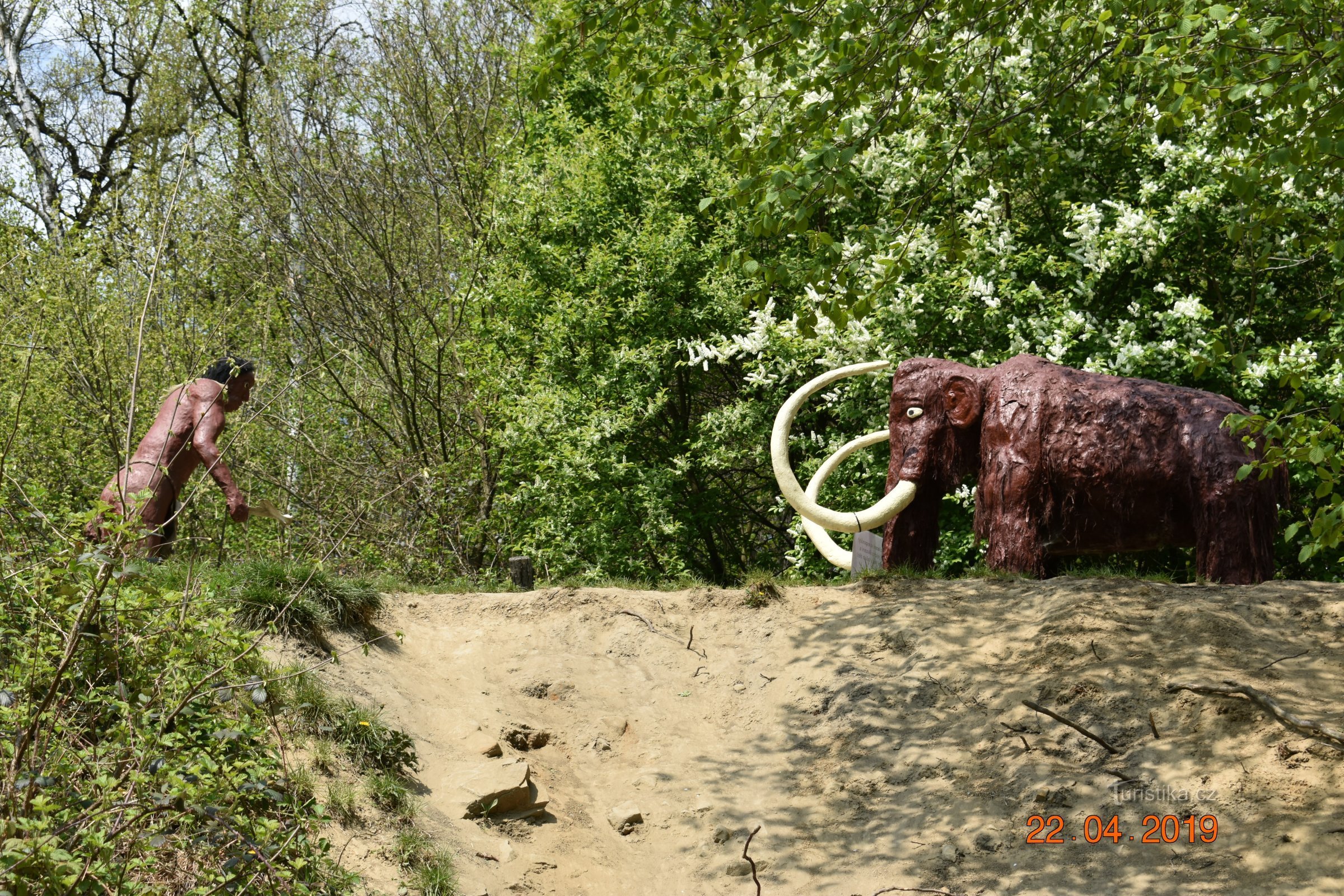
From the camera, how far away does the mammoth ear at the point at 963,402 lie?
859 centimetres

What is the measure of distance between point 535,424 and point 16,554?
7378 mm

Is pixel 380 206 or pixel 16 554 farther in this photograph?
pixel 380 206

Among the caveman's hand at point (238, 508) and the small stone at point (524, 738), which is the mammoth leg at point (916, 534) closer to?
the small stone at point (524, 738)

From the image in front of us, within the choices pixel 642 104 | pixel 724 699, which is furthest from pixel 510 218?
pixel 724 699

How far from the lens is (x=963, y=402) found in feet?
28.2

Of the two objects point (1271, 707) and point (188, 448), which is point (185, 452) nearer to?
point (188, 448)

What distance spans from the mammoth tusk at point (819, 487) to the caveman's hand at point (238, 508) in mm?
3906

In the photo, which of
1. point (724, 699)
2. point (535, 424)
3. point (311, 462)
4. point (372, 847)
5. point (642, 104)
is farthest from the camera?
point (311, 462)

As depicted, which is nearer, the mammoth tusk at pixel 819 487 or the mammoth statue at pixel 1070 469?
the mammoth statue at pixel 1070 469

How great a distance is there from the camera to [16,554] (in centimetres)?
509

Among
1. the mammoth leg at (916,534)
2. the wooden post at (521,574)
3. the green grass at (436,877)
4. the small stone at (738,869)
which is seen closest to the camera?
the green grass at (436,877)

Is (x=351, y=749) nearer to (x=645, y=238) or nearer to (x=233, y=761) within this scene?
(x=233, y=761)

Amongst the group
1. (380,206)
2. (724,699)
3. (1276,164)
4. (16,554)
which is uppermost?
(380,206)

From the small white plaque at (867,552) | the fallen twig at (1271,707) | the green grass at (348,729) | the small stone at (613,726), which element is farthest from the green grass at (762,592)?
the fallen twig at (1271,707)
